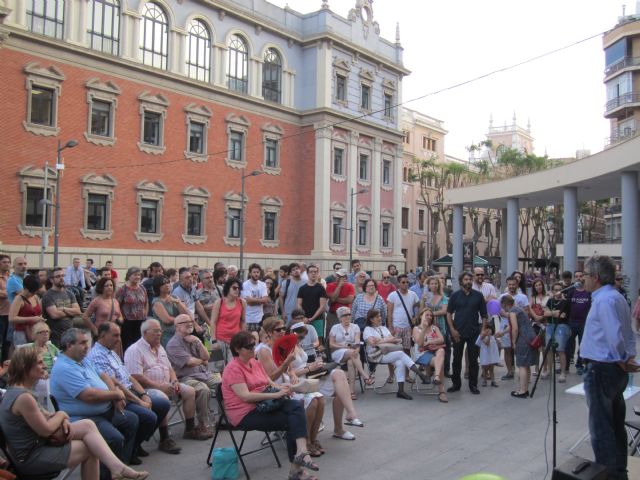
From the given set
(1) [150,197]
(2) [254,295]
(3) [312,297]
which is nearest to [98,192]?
(1) [150,197]

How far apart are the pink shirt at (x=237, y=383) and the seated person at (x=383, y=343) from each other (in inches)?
140

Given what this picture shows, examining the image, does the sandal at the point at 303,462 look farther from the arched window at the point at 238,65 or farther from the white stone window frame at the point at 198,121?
the arched window at the point at 238,65

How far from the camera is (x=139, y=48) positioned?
2964 centimetres

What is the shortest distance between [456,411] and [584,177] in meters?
16.1

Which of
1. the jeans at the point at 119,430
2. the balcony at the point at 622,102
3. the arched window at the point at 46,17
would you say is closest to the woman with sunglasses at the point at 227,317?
the jeans at the point at 119,430

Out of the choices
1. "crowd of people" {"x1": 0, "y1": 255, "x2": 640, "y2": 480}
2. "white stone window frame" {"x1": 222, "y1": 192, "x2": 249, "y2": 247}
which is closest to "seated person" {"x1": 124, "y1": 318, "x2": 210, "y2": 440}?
"crowd of people" {"x1": 0, "y1": 255, "x2": 640, "y2": 480}

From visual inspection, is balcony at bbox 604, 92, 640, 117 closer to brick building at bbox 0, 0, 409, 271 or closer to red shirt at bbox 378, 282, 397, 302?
brick building at bbox 0, 0, 409, 271

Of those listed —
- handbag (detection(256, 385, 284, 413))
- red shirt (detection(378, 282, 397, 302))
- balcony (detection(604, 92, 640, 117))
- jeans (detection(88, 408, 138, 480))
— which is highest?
balcony (detection(604, 92, 640, 117))

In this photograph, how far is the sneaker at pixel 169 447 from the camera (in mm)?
6668

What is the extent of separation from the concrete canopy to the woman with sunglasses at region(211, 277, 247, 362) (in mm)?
14468

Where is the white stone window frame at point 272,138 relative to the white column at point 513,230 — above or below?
above

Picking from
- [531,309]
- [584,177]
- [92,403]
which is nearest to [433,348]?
[531,309]

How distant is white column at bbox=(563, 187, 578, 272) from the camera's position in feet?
73.4

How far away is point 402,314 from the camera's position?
10.7 meters
